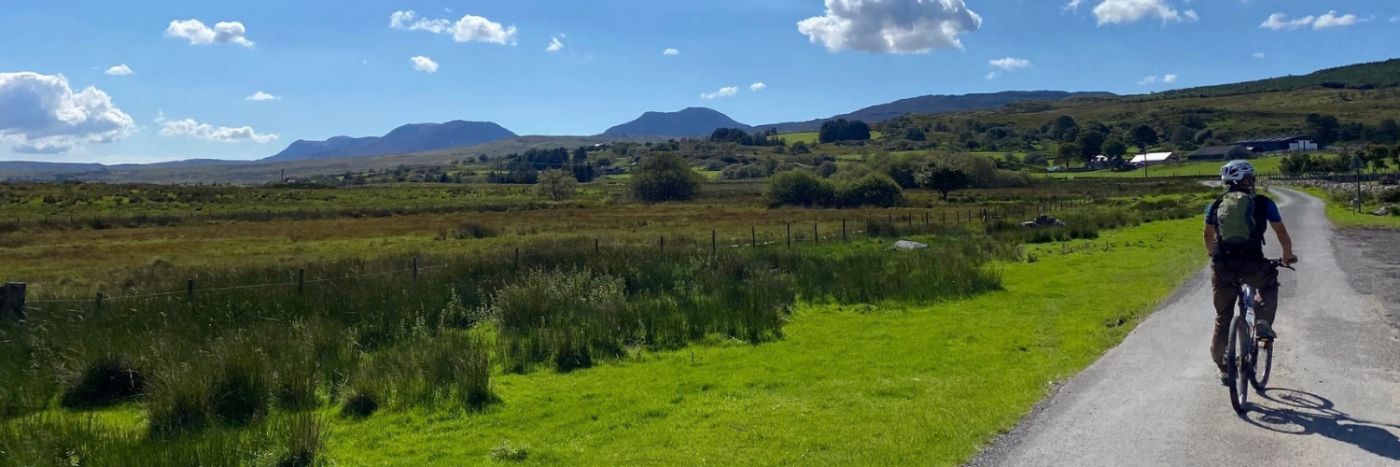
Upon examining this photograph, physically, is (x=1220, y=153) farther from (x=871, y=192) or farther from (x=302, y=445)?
(x=302, y=445)

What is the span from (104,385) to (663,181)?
9155 centimetres

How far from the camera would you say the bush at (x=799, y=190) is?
8162cm

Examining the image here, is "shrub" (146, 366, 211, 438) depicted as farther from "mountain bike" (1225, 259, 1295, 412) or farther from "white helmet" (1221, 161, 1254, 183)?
"white helmet" (1221, 161, 1254, 183)

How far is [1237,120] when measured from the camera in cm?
19200

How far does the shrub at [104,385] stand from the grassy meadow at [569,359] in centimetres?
3

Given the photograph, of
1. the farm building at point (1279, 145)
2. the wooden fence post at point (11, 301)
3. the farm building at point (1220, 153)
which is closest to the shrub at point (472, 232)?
the wooden fence post at point (11, 301)

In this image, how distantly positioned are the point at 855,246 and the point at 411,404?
77.9 feet

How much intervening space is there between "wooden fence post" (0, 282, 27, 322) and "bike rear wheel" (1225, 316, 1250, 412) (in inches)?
619

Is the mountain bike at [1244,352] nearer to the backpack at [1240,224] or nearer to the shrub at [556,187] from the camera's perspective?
the backpack at [1240,224]

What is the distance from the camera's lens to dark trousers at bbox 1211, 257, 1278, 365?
736 cm

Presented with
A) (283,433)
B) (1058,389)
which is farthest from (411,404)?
(1058,389)

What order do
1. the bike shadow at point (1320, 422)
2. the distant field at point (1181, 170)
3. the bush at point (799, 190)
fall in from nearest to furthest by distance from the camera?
the bike shadow at point (1320, 422), the bush at point (799, 190), the distant field at point (1181, 170)

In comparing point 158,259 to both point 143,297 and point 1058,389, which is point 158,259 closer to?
point 143,297

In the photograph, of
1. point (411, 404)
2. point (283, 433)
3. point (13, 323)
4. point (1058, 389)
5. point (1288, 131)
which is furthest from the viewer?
point (1288, 131)
